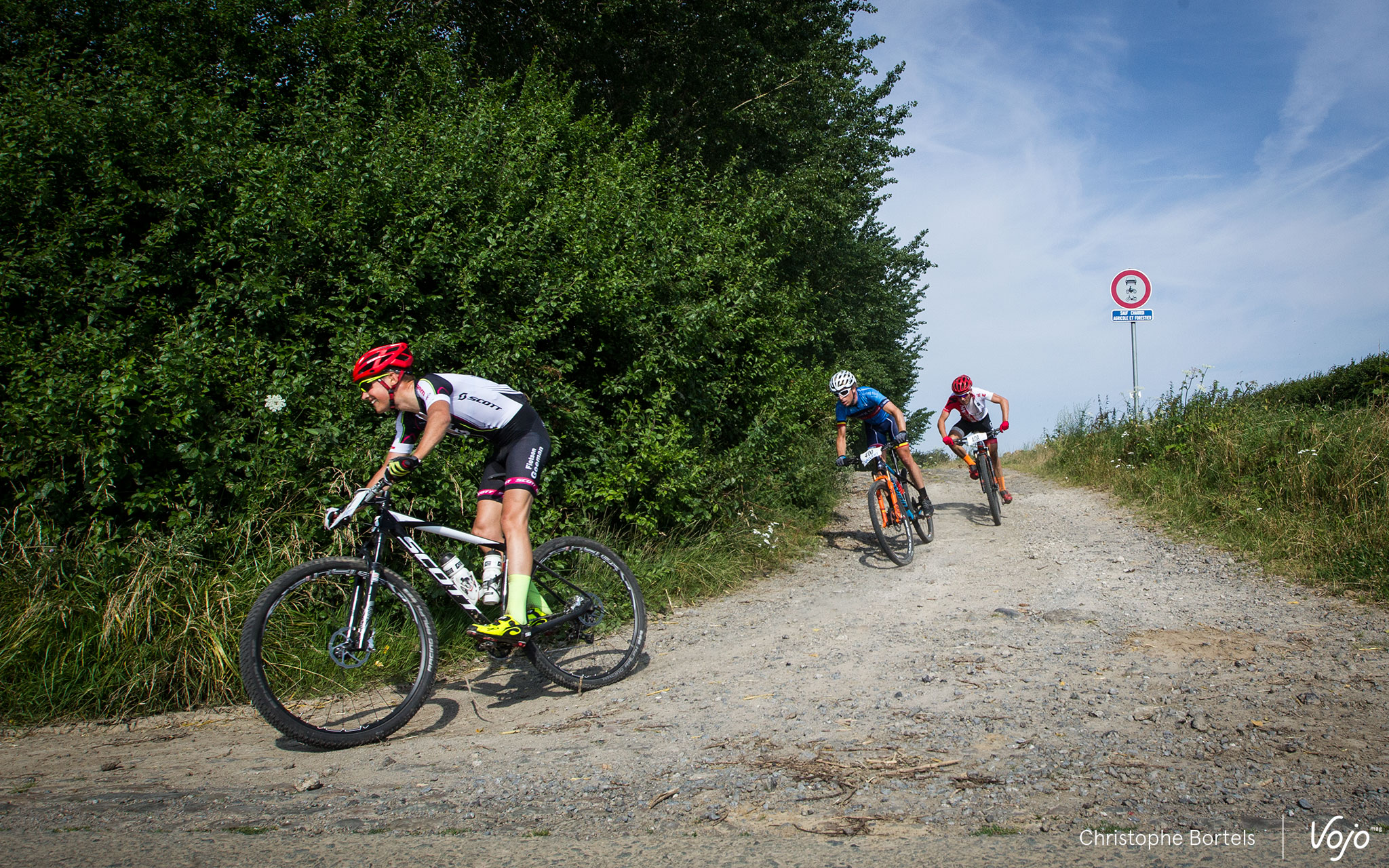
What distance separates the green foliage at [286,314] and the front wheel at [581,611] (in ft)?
3.04

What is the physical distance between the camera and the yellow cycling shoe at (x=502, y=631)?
14.3 feet

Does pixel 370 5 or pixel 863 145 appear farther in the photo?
pixel 863 145

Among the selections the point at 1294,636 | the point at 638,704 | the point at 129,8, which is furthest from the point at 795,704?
the point at 129,8

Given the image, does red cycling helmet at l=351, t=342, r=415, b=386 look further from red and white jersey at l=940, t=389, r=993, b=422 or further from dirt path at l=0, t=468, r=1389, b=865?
red and white jersey at l=940, t=389, r=993, b=422

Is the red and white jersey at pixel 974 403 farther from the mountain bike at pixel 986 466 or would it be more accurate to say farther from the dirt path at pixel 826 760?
the dirt path at pixel 826 760

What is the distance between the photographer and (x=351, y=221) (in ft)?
18.9

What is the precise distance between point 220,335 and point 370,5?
265 inches

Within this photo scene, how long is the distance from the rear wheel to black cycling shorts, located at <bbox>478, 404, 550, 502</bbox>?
4.54m

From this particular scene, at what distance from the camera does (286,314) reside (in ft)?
18.5

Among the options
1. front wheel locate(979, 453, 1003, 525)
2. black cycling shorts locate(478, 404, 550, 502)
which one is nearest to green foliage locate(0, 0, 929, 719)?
black cycling shorts locate(478, 404, 550, 502)

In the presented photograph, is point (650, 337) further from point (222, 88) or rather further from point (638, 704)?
point (222, 88)

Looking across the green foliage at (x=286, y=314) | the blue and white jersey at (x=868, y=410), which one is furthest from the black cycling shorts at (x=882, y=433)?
the green foliage at (x=286, y=314)

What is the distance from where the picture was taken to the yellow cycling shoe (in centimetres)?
436

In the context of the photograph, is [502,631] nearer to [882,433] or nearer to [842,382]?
[842,382]
